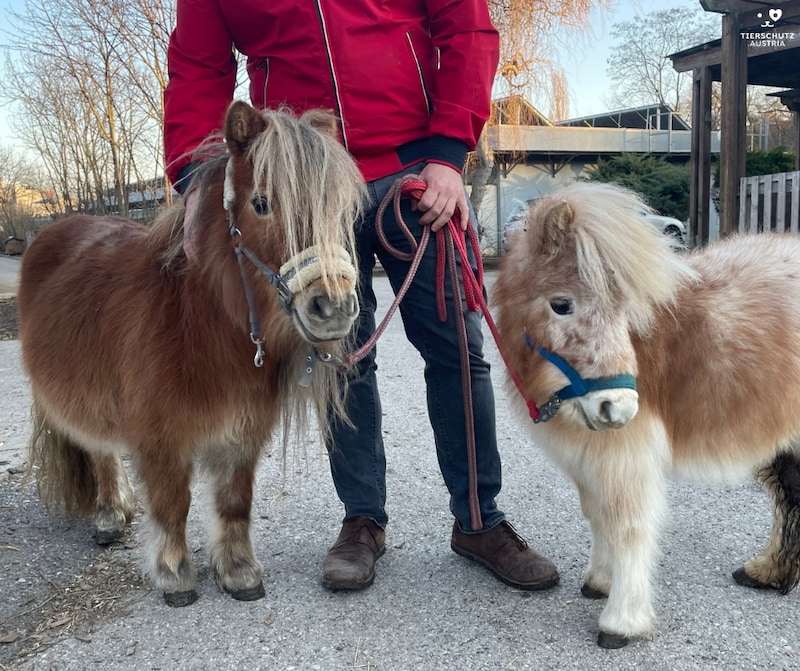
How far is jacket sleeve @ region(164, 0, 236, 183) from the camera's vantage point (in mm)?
2521

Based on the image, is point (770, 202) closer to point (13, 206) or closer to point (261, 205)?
point (261, 205)

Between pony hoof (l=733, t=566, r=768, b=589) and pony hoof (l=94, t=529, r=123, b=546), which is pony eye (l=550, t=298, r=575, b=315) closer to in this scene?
pony hoof (l=733, t=566, r=768, b=589)

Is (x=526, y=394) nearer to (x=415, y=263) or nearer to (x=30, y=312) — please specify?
(x=415, y=263)

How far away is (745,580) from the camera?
254 centimetres

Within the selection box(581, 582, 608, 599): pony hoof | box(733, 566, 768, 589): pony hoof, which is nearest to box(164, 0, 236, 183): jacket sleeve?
box(581, 582, 608, 599): pony hoof

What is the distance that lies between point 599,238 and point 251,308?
3.57ft

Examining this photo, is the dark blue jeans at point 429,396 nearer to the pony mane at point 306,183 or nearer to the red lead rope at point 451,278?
the red lead rope at point 451,278

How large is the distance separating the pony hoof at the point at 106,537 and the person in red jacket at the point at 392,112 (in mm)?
1082

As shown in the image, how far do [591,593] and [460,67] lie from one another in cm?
193

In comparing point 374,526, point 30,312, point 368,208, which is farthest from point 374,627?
point 30,312

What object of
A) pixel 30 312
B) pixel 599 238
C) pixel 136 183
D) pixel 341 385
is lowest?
pixel 341 385

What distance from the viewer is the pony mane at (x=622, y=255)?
6.76ft

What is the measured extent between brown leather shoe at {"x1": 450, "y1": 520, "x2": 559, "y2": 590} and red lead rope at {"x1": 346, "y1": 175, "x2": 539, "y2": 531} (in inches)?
3.1

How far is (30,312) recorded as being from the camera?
3049 mm
